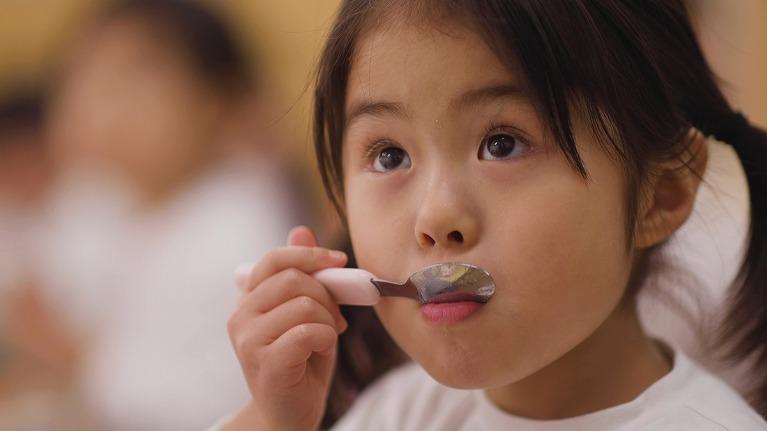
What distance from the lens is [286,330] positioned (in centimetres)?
67

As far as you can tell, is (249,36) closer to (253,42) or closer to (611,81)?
(253,42)

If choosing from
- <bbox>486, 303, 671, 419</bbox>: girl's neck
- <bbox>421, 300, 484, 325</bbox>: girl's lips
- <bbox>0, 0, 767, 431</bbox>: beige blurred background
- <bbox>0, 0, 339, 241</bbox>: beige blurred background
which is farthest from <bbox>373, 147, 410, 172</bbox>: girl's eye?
<bbox>0, 0, 339, 241</bbox>: beige blurred background

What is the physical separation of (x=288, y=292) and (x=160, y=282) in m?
→ 1.12

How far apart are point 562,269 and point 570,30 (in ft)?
0.53

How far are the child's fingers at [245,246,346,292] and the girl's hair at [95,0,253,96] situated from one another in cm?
121

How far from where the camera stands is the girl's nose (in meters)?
0.55

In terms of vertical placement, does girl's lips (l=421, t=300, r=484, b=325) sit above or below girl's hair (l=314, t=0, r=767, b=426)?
below

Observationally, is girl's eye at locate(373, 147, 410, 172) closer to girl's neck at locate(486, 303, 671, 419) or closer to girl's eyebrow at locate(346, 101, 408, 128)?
girl's eyebrow at locate(346, 101, 408, 128)

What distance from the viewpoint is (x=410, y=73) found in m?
0.58

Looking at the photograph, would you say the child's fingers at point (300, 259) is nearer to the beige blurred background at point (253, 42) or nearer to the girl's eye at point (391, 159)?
the girl's eye at point (391, 159)

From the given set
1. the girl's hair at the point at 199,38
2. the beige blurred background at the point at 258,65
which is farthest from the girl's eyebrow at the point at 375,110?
the girl's hair at the point at 199,38

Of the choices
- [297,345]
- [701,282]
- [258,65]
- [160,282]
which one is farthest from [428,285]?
[258,65]

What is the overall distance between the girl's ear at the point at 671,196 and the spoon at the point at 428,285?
16cm

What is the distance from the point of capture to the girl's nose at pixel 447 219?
1.82ft
